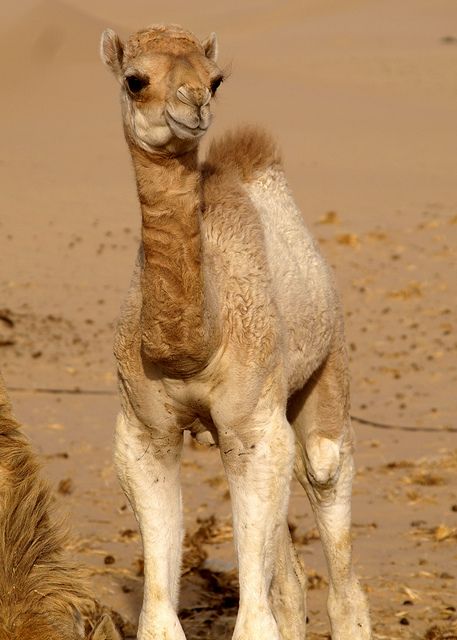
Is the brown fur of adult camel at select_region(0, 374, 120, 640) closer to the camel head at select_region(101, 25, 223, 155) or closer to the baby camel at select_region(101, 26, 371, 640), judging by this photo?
the baby camel at select_region(101, 26, 371, 640)

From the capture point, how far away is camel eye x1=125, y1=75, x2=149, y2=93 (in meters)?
4.76

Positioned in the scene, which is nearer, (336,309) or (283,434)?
(283,434)

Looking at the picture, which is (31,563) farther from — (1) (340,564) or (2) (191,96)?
(1) (340,564)

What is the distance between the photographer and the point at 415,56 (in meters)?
40.4

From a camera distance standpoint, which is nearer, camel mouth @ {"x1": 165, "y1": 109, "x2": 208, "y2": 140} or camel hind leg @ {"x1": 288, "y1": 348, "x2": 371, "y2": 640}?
camel mouth @ {"x1": 165, "y1": 109, "x2": 208, "y2": 140}

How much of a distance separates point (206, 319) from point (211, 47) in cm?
98

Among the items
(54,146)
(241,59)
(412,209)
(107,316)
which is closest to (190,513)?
(107,316)

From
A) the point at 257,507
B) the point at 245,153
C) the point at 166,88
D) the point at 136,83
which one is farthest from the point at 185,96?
the point at 245,153

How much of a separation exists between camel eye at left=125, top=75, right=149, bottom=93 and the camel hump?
4.12ft

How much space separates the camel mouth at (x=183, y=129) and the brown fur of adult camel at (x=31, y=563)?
3.96 feet

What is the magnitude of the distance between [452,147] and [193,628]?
21.6 m

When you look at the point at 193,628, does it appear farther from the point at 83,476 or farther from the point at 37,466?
the point at 83,476

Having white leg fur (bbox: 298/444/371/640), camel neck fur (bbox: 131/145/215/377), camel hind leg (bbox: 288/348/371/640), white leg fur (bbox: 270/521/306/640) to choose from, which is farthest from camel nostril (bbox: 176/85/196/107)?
white leg fur (bbox: 270/521/306/640)

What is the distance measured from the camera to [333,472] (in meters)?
6.59
